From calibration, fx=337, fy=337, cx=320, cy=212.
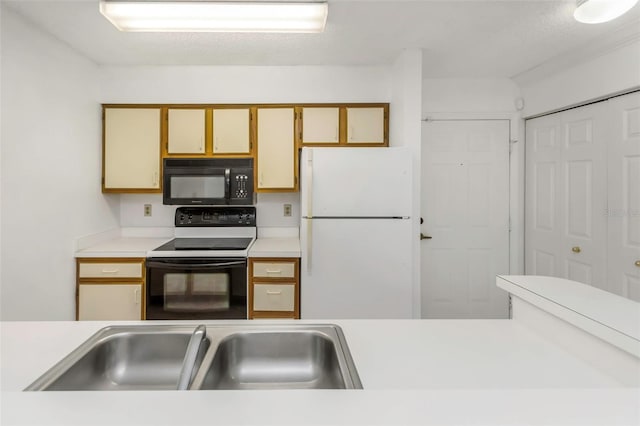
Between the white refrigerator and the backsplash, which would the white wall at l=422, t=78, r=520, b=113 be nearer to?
the white refrigerator

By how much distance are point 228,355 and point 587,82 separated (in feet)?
9.77

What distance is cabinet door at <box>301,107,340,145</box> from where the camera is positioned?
2852mm

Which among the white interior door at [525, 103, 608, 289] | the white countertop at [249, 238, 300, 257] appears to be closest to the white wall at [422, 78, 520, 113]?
the white interior door at [525, 103, 608, 289]

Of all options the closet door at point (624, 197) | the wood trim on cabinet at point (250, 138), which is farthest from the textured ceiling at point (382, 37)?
the closet door at point (624, 197)

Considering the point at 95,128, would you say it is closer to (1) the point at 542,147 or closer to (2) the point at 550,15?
(2) the point at 550,15

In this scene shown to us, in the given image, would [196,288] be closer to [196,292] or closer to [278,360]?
[196,292]

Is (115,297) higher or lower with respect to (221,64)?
lower

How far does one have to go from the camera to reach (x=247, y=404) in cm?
56

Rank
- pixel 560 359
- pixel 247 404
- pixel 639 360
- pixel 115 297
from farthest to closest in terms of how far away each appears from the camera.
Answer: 1. pixel 115 297
2. pixel 560 359
3. pixel 639 360
4. pixel 247 404

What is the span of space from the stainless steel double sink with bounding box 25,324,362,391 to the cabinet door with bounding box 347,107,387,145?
79.9 inches

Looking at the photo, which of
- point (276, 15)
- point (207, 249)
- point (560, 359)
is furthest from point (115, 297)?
point (560, 359)

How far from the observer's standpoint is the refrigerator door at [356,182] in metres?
2.35

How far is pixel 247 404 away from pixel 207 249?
213 cm

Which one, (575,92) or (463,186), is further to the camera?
(463,186)
